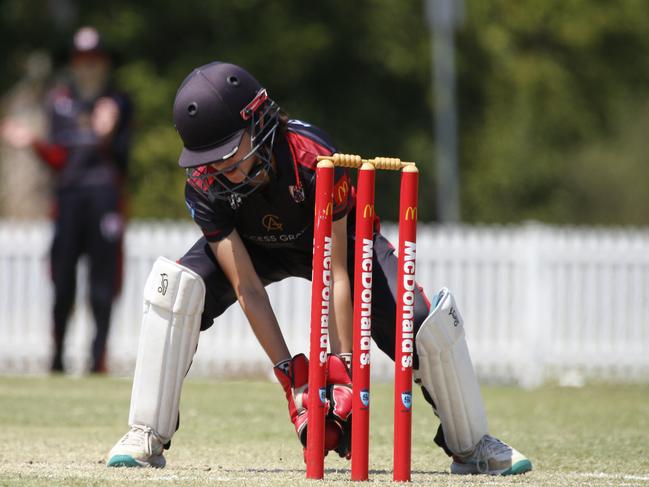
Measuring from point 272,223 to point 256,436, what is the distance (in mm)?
1791

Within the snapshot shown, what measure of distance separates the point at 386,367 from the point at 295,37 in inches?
417

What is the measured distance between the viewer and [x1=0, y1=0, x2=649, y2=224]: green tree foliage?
2116 centimetres

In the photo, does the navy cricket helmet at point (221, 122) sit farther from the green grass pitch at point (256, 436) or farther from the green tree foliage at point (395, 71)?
the green tree foliage at point (395, 71)

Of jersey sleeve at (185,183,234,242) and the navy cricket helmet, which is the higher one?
the navy cricket helmet

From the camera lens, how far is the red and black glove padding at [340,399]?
190 inches

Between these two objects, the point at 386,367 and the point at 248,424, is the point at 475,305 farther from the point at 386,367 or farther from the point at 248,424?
the point at 248,424

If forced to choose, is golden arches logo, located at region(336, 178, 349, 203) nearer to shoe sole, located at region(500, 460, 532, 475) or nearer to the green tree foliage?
shoe sole, located at region(500, 460, 532, 475)

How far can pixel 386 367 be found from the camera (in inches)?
477

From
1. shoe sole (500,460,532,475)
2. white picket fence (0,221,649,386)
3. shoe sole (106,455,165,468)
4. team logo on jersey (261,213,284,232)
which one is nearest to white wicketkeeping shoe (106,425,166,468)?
shoe sole (106,455,165,468)

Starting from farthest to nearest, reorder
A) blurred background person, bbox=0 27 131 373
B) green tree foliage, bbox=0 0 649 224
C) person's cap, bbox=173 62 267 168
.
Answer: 1. green tree foliage, bbox=0 0 649 224
2. blurred background person, bbox=0 27 131 373
3. person's cap, bbox=173 62 267 168

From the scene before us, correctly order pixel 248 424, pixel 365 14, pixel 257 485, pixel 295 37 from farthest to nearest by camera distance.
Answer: pixel 365 14, pixel 295 37, pixel 248 424, pixel 257 485

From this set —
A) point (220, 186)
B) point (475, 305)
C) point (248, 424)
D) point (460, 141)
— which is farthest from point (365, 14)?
point (220, 186)

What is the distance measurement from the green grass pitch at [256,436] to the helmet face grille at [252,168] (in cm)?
101

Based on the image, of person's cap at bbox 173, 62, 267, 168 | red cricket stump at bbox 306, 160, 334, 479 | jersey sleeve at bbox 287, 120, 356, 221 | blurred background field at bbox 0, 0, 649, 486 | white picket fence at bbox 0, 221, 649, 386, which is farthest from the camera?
white picket fence at bbox 0, 221, 649, 386
